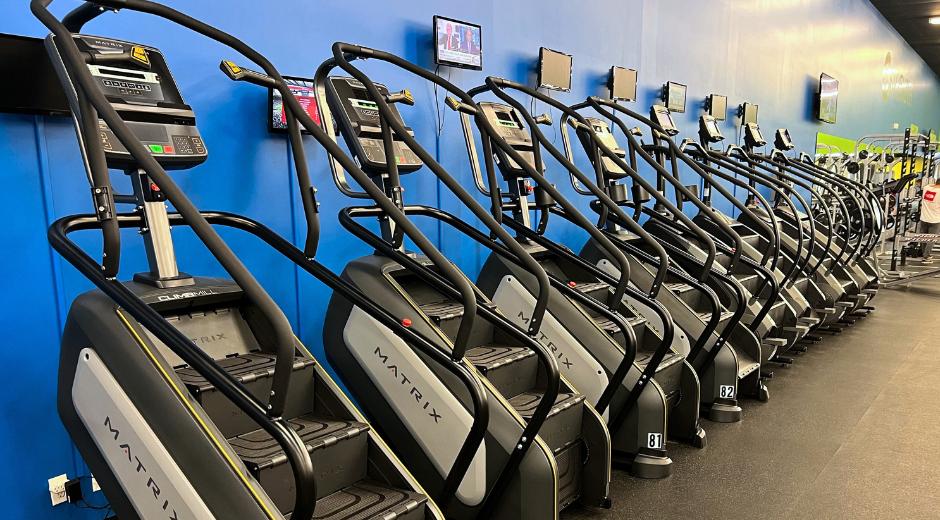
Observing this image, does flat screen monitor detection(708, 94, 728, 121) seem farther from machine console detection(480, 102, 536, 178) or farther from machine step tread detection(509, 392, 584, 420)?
machine step tread detection(509, 392, 584, 420)

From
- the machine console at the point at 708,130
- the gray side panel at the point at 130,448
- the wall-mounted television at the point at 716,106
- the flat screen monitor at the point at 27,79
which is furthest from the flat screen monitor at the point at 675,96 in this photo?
the gray side panel at the point at 130,448

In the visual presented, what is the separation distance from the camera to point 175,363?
85.6 inches

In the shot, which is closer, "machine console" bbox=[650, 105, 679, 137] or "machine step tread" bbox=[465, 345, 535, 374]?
"machine step tread" bbox=[465, 345, 535, 374]

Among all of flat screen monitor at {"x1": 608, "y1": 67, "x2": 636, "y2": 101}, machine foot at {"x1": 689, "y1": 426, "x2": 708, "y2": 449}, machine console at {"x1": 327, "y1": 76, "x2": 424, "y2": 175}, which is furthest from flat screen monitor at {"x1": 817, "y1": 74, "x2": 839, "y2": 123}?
machine console at {"x1": 327, "y1": 76, "x2": 424, "y2": 175}

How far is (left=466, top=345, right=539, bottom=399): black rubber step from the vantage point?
2.72m

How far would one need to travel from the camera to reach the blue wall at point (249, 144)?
7.47 ft

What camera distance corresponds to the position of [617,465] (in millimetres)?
3227

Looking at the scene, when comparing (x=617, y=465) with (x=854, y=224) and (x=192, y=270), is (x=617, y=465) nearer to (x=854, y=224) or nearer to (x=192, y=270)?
(x=192, y=270)

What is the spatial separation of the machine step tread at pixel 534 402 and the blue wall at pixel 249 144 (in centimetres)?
120

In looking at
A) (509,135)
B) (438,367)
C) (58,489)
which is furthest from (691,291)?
(58,489)

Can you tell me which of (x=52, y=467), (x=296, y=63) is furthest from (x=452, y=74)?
(x=52, y=467)

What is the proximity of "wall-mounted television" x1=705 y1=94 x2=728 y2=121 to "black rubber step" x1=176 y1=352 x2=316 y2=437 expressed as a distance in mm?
5853

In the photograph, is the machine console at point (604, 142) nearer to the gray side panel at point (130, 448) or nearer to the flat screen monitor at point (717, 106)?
the flat screen monitor at point (717, 106)

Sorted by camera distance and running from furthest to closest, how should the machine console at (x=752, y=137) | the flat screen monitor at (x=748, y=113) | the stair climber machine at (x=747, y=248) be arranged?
the flat screen monitor at (x=748, y=113) → the machine console at (x=752, y=137) → the stair climber machine at (x=747, y=248)
